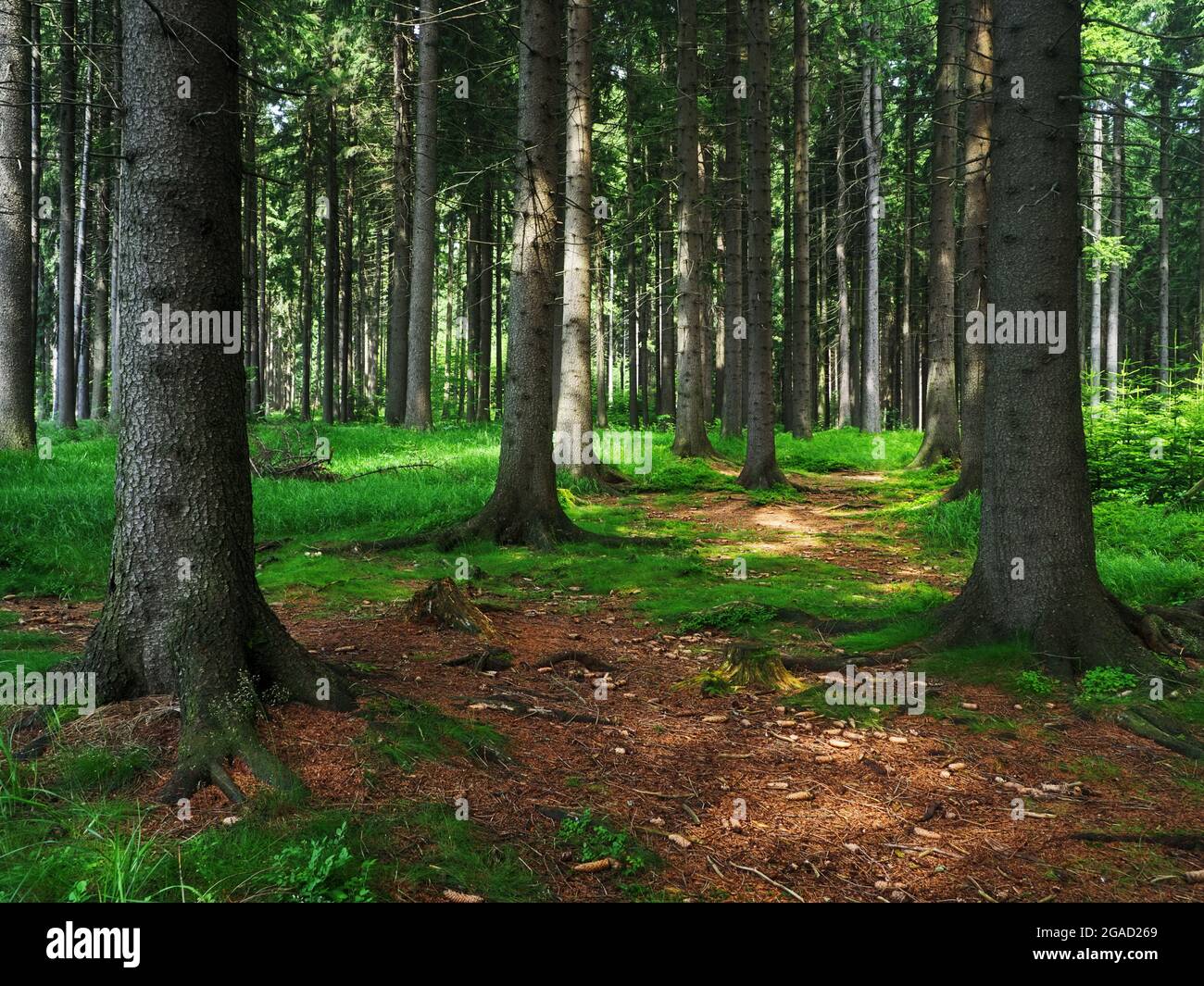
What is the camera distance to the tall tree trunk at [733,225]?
19891mm

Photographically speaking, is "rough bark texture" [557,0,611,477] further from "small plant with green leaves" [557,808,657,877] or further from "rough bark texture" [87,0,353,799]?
"small plant with green leaves" [557,808,657,877]

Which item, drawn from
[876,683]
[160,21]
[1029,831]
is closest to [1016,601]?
[876,683]

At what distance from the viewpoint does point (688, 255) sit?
19328 millimetres

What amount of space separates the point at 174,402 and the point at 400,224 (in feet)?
68.5

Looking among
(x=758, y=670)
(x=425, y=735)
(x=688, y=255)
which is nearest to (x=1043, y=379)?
(x=758, y=670)

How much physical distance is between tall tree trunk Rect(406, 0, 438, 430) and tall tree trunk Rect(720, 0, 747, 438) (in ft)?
22.4

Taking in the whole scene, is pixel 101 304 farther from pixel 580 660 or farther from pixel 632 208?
pixel 580 660

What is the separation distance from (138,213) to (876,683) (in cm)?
513

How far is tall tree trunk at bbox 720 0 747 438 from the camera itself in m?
19.9

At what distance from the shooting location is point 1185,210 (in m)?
39.2

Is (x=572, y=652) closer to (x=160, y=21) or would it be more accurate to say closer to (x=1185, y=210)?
(x=160, y=21)

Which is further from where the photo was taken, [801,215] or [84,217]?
[84,217]

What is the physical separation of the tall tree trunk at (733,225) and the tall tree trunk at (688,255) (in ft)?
2.81

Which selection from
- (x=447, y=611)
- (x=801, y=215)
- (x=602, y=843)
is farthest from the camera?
(x=801, y=215)
